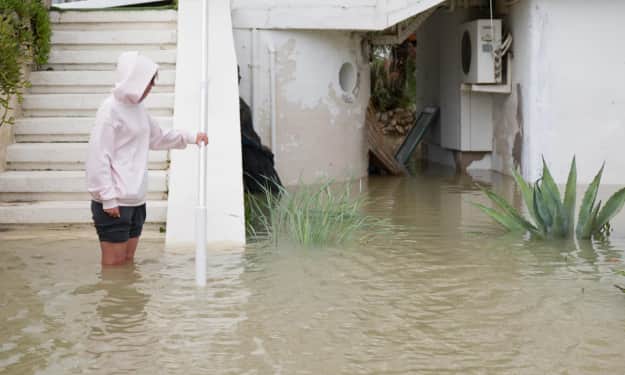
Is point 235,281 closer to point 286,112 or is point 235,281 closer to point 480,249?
point 480,249

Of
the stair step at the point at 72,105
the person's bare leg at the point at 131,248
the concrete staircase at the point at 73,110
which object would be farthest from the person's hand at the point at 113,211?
the stair step at the point at 72,105

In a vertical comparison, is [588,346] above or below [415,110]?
below

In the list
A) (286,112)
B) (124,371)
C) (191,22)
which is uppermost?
(191,22)

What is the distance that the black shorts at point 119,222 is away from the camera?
7125mm

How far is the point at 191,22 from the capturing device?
10977 mm

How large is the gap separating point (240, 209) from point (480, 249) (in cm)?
206

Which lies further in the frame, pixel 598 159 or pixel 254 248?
pixel 598 159

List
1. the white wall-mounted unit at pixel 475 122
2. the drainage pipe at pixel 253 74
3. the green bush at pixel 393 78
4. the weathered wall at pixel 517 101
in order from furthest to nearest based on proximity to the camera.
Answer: the green bush at pixel 393 78
the white wall-mounted unit at pixel 475 122
the weathered wall at pixel 517 101
the drainage pipe at pixel 253 74

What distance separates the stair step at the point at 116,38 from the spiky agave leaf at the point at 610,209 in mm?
5231

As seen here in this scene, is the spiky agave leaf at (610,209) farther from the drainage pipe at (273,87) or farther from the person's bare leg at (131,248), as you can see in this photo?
the drainage pipe at (273,87)

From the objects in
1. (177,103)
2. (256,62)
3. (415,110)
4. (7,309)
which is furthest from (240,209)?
(415,110)

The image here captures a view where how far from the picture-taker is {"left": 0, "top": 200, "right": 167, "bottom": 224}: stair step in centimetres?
922

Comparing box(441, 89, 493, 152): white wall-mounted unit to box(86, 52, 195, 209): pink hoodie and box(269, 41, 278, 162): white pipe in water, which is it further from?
box(86, 52, 195, 209): pink hoodie

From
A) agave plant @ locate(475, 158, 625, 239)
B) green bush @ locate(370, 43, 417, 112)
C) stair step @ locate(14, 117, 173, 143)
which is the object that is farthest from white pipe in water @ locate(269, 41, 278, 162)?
green bush @ locate(370, 43, 417, 112)
